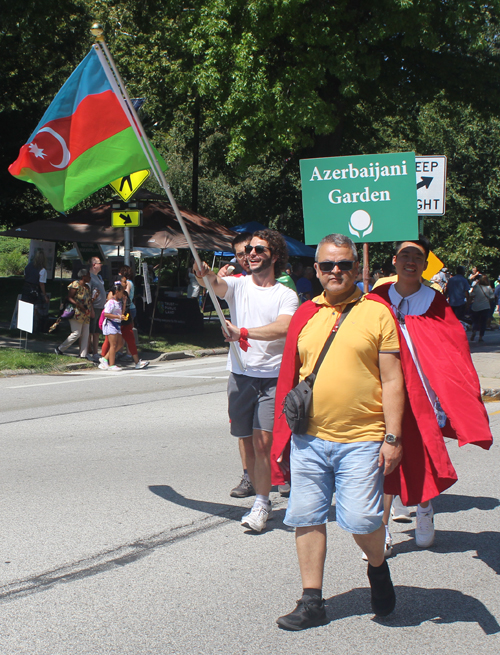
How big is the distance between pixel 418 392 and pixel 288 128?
15400mm

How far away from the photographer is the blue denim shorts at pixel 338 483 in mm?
3312

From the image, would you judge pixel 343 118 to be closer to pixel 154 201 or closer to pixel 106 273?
pixel 154 201

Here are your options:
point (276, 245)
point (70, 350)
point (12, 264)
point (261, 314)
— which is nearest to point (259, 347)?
point (261, 314)

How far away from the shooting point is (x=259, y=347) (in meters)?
4.86

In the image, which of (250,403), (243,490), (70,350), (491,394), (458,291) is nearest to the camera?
(250,403)

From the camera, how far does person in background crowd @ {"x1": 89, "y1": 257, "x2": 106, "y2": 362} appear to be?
14.6 meters

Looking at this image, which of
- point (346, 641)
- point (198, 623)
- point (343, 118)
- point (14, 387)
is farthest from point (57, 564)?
point (343, 118)

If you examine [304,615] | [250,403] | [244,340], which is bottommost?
[304,615]

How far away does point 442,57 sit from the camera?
68.9ft

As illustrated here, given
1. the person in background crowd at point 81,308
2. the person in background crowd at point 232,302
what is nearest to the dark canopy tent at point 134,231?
the person in background crowd at point 81,308

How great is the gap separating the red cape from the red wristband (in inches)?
34.6

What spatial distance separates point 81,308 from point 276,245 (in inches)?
377

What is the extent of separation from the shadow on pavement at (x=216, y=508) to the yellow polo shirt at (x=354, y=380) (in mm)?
1736

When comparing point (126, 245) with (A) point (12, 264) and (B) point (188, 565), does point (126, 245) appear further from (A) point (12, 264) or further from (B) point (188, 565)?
(A) point (12, 264)
